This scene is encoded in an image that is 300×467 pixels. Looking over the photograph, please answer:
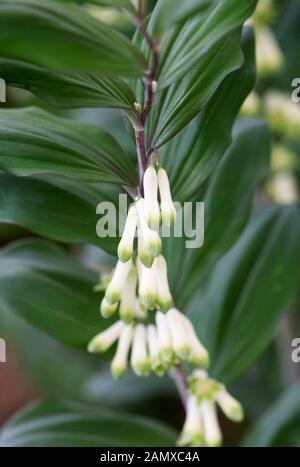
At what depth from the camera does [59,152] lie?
1.96 feet

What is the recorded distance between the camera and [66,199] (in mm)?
682

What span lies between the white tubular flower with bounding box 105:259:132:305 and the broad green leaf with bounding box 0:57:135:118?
127 mm

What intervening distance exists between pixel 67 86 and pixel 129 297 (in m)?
0.19

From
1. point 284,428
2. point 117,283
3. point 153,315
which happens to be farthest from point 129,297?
point 284,428

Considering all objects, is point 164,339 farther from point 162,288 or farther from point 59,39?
point 59,39

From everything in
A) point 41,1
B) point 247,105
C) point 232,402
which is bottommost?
point 232,402

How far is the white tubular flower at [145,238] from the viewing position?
54 cm

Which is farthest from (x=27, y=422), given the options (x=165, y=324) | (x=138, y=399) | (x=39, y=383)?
(x=39, y=383)

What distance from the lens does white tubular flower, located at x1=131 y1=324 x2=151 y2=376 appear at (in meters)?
0.67

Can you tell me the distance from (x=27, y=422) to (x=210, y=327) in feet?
0.87

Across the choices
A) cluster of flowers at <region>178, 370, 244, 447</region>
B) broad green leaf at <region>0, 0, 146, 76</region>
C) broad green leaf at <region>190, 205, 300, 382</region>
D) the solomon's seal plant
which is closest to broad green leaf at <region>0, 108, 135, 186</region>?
the solomon's seal plant

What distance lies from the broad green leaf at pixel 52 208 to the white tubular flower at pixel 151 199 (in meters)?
→ 0.12

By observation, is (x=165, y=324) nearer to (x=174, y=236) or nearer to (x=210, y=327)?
(x=174, y=236)

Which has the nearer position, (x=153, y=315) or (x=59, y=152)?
(x=59, y=152)
